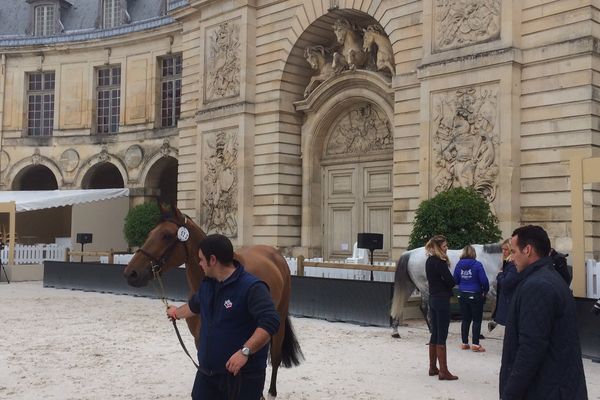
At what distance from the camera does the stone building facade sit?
13750 mm

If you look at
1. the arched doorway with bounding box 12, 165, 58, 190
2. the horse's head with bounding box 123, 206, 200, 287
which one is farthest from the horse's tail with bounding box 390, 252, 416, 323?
the arched doorway with bounding box 12, 165, 58, 190

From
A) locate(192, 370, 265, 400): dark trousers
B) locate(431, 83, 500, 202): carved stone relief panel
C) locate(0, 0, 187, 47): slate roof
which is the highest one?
locate(0, 0, 187, 47): slate roof

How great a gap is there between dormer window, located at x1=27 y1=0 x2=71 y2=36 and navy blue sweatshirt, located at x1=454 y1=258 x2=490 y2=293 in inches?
987

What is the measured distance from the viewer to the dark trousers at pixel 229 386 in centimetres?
377

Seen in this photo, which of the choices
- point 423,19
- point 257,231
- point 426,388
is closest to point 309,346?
point 426,388

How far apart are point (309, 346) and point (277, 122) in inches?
436

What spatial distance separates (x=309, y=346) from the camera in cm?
937

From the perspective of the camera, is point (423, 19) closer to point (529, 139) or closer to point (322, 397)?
point (529, 139)

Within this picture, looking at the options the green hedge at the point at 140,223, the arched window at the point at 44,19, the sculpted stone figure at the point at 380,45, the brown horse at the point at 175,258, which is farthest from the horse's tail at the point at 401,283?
the arched window at the point at 44,19

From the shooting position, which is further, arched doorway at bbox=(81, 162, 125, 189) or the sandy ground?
arched doorway at bbox=(81, 162, 125, 189)

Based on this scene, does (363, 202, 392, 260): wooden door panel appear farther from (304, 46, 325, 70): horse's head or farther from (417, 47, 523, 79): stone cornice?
(417, 47, 523, 79): stone cornice

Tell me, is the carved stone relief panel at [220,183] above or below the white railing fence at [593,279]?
above

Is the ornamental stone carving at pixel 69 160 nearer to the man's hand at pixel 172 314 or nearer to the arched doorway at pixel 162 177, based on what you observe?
the arched doorway at pixel 162 177

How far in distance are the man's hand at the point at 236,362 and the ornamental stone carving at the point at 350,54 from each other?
14.7 metres
